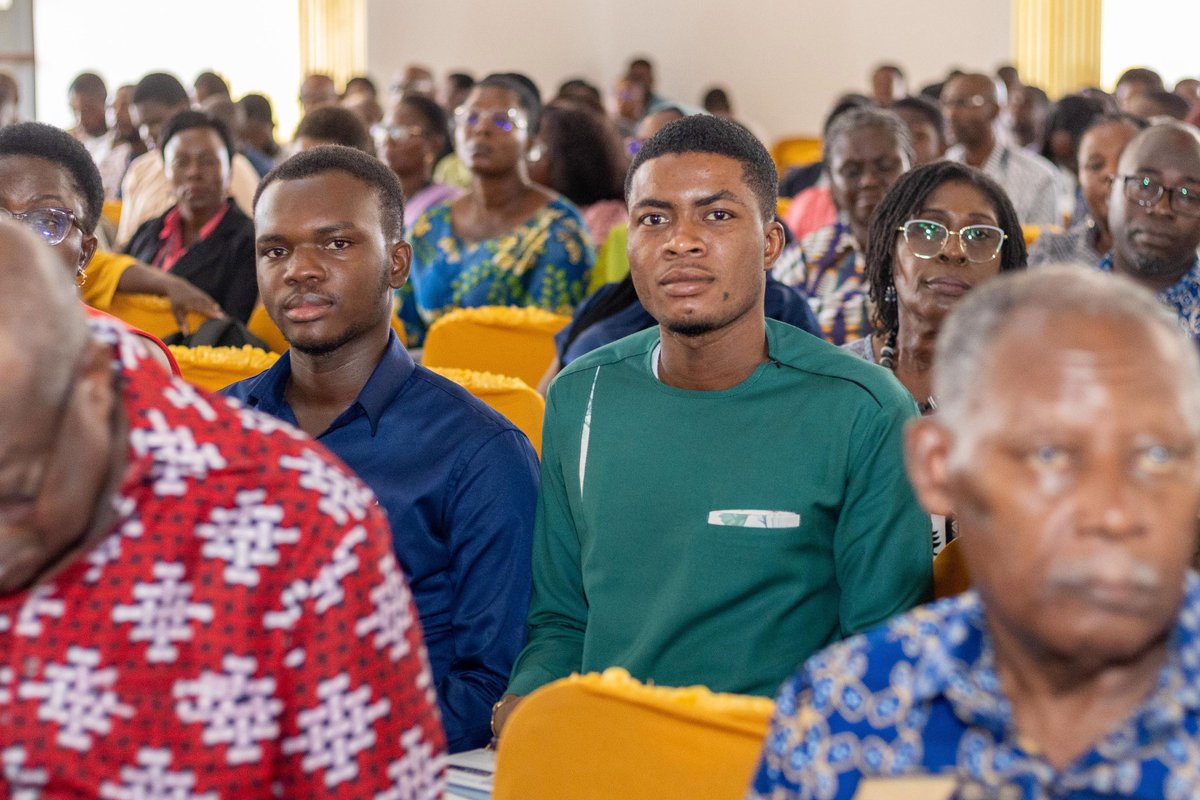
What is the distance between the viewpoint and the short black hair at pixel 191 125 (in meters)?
4.75

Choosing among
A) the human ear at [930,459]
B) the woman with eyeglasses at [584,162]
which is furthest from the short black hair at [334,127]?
the human ear at [930,459]

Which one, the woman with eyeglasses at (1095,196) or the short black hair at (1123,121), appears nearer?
the woman with eyeglasses at (1095,196)

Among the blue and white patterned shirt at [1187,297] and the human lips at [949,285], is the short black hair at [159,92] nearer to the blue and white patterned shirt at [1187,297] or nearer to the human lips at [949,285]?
the blue and white patterned shirt at [1187,297]

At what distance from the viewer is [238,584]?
3.71 feet

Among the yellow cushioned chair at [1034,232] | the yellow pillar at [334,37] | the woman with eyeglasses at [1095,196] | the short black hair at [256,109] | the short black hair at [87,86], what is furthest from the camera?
the yellow pillar at [334,37]

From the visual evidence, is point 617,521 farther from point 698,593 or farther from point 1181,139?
point 1181,139

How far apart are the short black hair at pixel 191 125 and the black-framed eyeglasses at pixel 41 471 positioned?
12.4ft

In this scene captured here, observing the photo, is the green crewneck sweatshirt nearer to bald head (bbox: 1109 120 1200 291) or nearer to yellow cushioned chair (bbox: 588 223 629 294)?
bald head (bbox: 1109 120 1200 291)

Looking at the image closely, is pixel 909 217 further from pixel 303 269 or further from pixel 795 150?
pixel 795 150

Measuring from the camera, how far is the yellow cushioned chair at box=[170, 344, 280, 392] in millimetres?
2766

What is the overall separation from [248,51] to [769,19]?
183 inches

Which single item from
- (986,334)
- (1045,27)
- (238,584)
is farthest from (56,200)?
(1045,27)

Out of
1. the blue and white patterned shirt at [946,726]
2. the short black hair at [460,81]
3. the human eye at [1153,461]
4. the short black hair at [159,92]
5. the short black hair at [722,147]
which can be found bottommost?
the blue and white patterned shirt at [946,726]

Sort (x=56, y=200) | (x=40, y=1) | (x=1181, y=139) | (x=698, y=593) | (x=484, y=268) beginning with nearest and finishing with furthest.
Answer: (x=698, y=593) → (x=56, y=200) → (x=1181, y=139) → (x=484, y=268) → (x=40, y=1)
